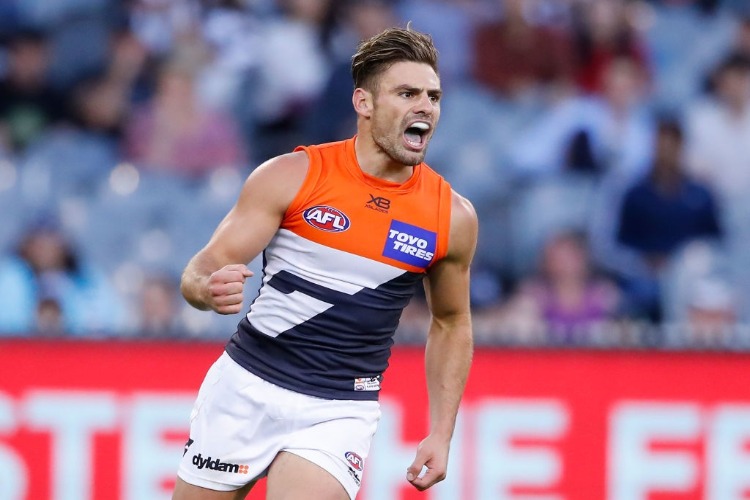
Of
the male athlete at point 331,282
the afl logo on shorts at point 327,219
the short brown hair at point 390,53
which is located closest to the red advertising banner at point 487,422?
the male athlete at point 331,282

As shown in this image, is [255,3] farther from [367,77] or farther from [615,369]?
[367,77]

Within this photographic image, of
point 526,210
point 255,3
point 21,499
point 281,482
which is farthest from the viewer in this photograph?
point 255,3

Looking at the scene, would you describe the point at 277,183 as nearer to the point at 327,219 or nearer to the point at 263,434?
the point at 327,219

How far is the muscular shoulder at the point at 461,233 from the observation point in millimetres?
4438

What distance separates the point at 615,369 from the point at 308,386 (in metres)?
2.37

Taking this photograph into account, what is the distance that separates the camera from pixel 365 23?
9.35 metres

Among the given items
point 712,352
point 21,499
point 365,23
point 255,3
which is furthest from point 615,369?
point 255,3

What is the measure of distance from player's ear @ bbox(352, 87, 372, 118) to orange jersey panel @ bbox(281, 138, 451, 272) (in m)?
0.14

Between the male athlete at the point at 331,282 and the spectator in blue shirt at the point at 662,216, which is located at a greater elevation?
the spectator in blue shirt at the point at 662,216

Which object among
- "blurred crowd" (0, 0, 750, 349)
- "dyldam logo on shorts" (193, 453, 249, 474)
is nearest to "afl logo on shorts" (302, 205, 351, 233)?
"dyldam logo on shorts" (193, 453, 249, 474)

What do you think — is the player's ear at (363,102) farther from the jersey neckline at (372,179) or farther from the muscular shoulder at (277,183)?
the muscular shoulder at (277,183)

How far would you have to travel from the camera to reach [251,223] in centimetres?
420

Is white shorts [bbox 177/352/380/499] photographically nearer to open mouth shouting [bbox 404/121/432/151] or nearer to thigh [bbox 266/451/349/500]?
thigh [bbox 266/451/349/500]

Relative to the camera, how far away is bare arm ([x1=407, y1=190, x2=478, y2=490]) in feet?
14.3
